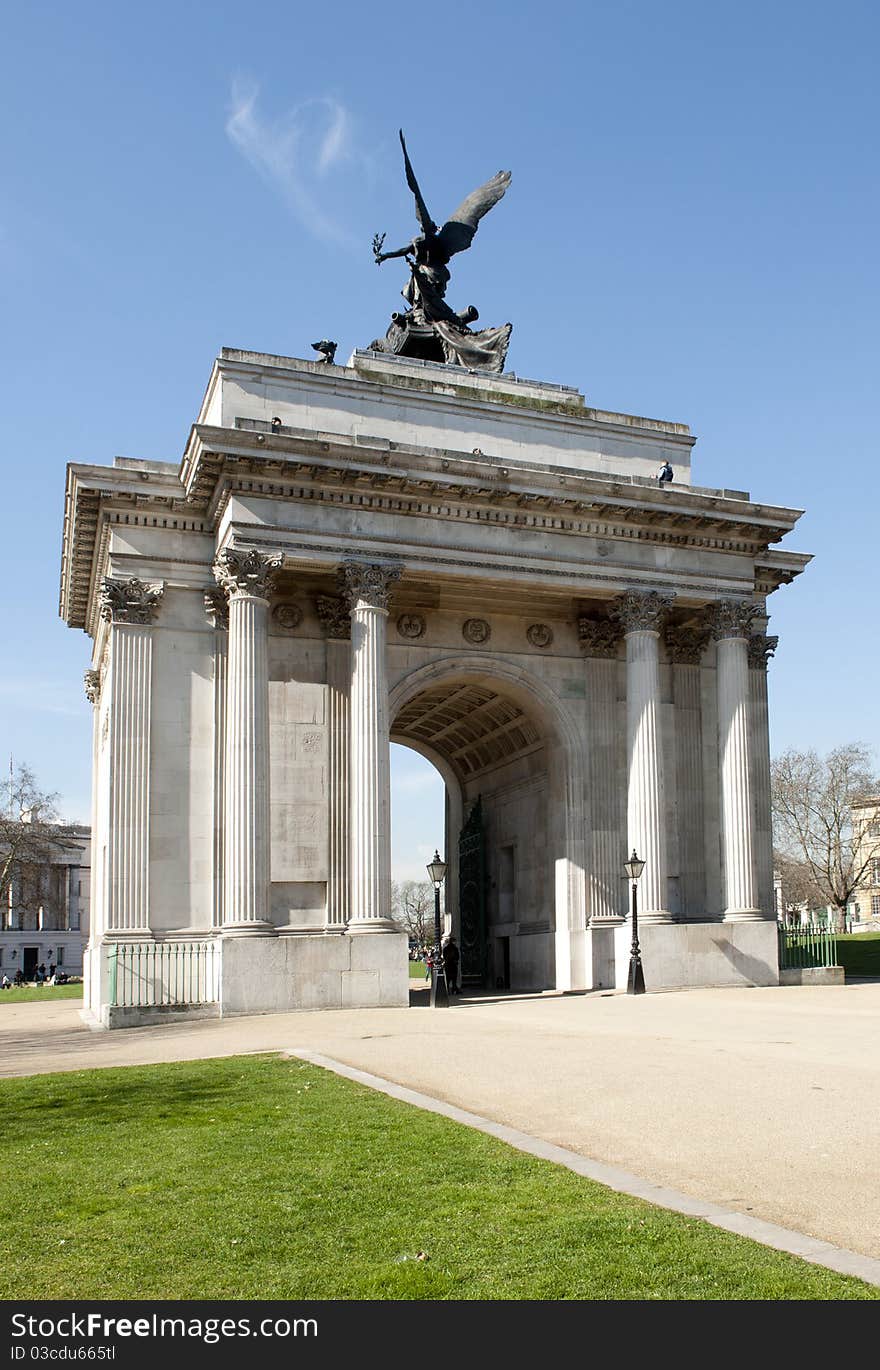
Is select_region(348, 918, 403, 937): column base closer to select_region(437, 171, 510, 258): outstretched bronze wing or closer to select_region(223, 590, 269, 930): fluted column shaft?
select_region(223, 590, 269, 930): fluted column shaft

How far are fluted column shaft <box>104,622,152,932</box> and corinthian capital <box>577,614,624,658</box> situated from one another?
485 inches

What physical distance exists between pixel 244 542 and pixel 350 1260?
83.7 feet

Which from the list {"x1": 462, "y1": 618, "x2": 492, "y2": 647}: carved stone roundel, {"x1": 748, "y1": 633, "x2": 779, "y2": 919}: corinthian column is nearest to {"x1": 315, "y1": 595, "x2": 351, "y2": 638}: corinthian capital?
{"x1": 462, "y1": 618, "x2": 492, "y2": 647}: carved stone roundel

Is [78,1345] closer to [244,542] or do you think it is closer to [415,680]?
[244,542]

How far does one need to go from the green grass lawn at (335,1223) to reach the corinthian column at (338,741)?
19942 mm

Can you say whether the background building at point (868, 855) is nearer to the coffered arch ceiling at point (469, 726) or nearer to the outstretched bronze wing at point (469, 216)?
the coffered arch ceiling at point (469, 726)

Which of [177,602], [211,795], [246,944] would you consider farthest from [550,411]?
[246,944]

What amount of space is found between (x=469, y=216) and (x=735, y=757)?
63.9ft

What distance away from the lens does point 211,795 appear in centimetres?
3359

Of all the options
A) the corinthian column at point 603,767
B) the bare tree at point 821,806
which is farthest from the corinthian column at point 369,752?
the bare tree at point 821,806

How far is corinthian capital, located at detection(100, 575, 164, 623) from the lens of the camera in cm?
3306

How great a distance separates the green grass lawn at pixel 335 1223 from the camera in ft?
23.0

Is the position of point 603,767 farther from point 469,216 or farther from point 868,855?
point 868,855

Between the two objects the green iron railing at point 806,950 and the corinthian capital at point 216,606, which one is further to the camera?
the green iron railing at point 806,950
